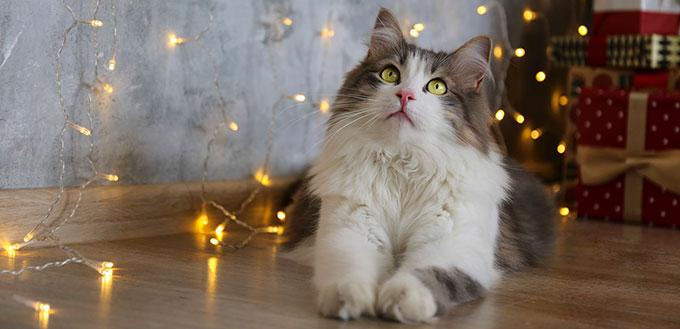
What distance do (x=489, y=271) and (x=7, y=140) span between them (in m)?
1.23

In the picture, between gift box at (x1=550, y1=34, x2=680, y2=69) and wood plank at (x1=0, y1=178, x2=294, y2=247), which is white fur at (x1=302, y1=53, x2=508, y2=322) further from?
gift box at (x1=550, y1=34, x2=680, y2=69)

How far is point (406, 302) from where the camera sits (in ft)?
4.29

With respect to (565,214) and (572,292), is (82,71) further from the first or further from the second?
(565,214)

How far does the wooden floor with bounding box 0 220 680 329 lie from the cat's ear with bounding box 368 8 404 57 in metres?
0.59

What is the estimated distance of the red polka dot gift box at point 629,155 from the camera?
108 inches

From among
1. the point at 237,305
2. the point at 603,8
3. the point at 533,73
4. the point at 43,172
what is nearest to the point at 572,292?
the point at 237,305

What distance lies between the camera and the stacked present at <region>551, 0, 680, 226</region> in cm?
277

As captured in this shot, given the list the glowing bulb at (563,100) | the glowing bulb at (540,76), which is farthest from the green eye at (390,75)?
the glowing bulb at (563,100)

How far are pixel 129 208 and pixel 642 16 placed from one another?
7.25 feet

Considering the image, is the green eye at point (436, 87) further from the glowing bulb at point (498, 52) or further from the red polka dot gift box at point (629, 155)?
the glowing bulb at point (498, 52)

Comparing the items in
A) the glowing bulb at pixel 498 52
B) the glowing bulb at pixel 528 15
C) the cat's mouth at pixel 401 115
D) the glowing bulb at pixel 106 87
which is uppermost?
the glowing bulb at pixel 528 15

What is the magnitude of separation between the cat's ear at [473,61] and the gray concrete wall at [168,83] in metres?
0.91

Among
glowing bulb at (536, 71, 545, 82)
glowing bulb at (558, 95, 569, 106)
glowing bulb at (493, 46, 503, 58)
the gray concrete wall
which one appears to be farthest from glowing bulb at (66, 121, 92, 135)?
glowing bulb at (558, 95, 569, 106)

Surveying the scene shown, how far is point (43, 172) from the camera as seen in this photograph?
6.36ft
